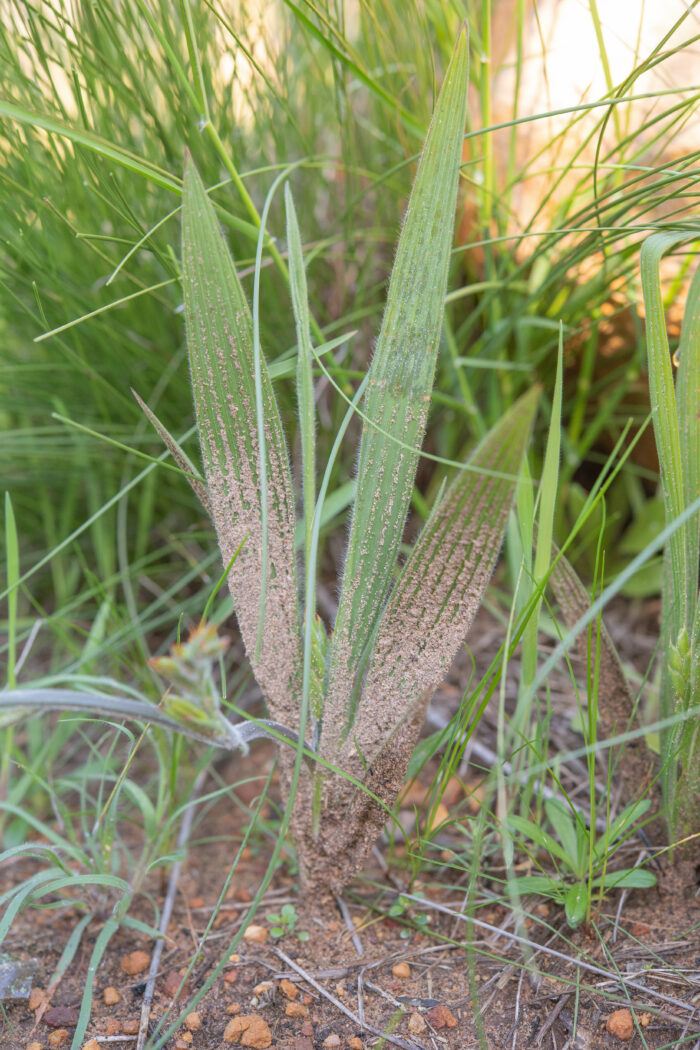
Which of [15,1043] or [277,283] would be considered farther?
[277,283]

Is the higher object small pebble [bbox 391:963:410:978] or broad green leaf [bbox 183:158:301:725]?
broad green leaf [bbox 183:158:301:725]

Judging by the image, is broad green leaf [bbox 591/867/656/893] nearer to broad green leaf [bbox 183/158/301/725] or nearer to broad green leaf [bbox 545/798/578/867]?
broad green leaf [bbox 545/798/578/867]

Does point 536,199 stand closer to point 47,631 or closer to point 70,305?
point 70,305

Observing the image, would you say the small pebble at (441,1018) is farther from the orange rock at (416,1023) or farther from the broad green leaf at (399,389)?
the broad green leaf at (399,389)

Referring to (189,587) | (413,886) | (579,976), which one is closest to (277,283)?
(189,587)

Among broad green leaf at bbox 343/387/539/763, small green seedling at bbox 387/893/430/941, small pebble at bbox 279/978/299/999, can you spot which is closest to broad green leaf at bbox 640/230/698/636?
broad green leaf at bbox 343/387/539/763
